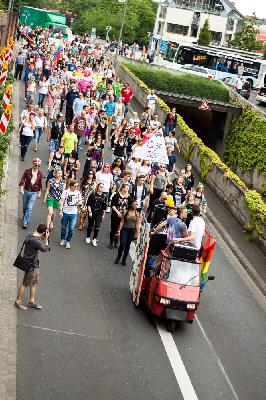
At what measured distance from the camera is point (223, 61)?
246ft

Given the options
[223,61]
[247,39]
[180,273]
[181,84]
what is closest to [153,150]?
[180,273]

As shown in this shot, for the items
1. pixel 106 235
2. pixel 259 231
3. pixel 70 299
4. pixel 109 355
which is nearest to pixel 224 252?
pixel 259 231

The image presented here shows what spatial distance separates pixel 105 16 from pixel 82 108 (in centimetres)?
6786

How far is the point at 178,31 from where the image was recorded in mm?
126312

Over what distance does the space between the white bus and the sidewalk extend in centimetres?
4425

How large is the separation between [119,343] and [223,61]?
205 feet

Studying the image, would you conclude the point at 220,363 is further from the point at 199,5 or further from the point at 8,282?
the point at 199,5

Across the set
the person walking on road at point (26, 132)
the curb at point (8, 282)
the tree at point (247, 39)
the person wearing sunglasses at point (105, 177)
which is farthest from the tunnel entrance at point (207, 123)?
the tree at point (247, 39)

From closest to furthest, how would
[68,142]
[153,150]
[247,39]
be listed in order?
[153,150] → [68,142] → [247,39]

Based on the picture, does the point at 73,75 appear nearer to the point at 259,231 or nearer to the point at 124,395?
the point at 259,231

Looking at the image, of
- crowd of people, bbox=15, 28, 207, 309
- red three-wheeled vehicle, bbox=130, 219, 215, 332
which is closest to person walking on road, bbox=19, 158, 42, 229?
crowd of people, bbox=15, 28, 207, 309

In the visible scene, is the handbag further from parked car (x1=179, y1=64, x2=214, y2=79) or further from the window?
the window

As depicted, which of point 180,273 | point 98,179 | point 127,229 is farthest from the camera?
point 98,179

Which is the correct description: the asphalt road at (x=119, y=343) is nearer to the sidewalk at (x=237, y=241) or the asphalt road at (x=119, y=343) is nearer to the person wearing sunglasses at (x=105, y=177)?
the sidewalk at (x=237, y=241)
